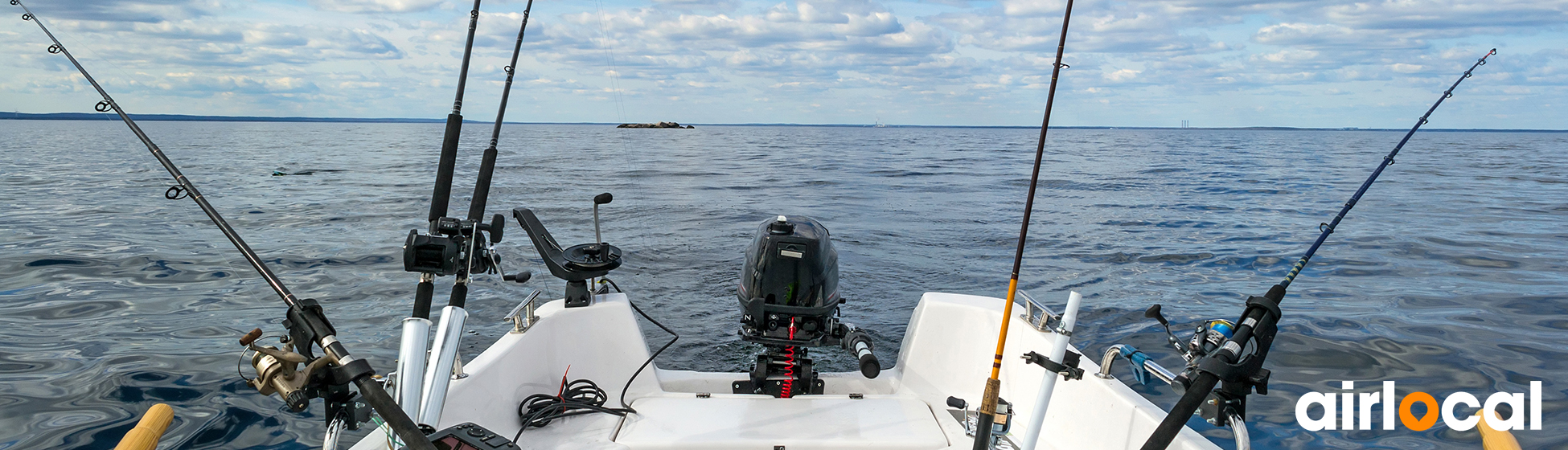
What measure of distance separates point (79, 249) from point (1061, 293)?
33.1ft

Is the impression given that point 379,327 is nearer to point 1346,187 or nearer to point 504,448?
point 504,448

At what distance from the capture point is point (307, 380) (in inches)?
57.8

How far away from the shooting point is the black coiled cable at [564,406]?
9.53 feet

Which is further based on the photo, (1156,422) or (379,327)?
(379,327)

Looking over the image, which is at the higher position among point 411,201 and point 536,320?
point 536,320

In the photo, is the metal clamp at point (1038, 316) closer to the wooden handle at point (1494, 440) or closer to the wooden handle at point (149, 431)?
the wooden handle at point (1494, 440)

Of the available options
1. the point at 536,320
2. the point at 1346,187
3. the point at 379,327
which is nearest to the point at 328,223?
the point at 379,327

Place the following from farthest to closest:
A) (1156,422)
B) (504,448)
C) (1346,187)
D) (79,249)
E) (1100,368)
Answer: (1346,187) < (79,249) < (1100,368) < (1156,422) < (504,448)

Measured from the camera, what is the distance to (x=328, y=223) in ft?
35.9

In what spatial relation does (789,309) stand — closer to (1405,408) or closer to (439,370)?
(439,370)

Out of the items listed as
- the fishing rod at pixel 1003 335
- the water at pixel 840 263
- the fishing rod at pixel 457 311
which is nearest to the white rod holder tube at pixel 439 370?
the fishing rod at pixel 457 311

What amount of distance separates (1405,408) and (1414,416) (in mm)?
152

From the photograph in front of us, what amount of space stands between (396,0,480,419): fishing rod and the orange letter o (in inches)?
184

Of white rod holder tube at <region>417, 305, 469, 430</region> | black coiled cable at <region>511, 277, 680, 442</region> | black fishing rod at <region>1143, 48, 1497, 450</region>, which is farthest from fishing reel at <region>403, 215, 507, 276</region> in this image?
black fishing rod at <region>1143, 48, 1497, 450</region>
